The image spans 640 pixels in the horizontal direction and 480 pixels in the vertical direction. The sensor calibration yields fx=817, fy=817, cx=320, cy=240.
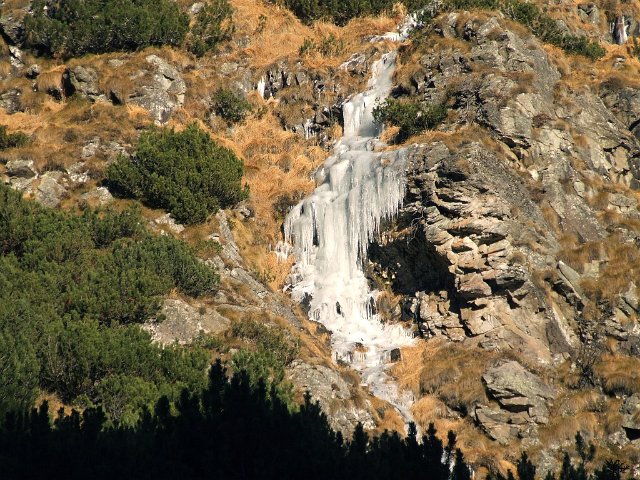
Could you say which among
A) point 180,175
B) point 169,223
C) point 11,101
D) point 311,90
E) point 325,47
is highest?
point 325,47

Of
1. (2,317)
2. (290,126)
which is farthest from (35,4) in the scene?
(2,317)

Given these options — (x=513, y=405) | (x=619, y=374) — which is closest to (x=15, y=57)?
(x=513, y=405)

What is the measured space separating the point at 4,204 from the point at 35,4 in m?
15.4

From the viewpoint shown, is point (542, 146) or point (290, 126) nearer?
point (542, 146)

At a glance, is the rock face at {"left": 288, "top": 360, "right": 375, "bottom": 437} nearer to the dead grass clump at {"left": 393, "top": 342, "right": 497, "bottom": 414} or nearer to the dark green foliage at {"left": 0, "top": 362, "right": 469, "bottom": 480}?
the dead grass clump at {"left": 393, "top": 342, "right": 497, "bottom": 414}

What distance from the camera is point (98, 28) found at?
100 feet

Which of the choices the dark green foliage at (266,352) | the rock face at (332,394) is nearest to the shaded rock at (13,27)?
the dark green foliage at (266,352)

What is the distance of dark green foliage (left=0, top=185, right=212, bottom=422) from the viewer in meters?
14.8

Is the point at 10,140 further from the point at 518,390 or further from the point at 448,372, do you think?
the point at 518,390

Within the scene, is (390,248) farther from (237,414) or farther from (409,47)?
(237,414)

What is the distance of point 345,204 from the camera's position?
79.3 ft

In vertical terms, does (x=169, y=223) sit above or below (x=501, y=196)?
below

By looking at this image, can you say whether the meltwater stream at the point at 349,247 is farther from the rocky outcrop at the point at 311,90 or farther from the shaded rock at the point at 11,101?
the shaded rock at the point at 11,101

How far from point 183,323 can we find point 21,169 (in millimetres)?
8333
